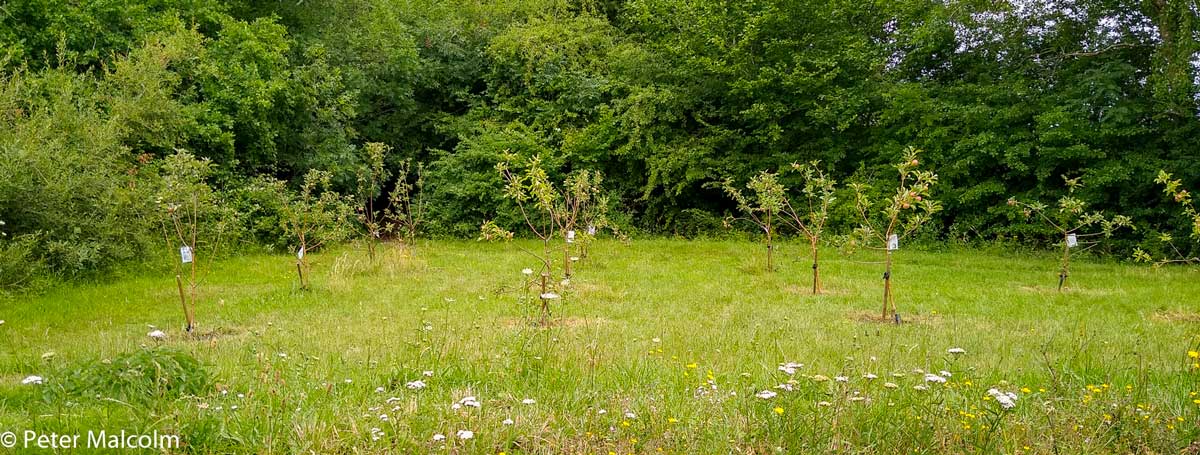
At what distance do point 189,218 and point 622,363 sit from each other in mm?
5035

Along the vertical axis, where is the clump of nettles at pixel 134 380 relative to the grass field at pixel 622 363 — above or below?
above

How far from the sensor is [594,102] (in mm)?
17203

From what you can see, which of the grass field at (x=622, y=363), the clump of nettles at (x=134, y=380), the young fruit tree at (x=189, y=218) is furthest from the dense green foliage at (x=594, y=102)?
the clump of nettles at (x=134, y=380)

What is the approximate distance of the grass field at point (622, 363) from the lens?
301cm

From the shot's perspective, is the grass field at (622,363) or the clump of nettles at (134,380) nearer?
the grass field at (622,363)

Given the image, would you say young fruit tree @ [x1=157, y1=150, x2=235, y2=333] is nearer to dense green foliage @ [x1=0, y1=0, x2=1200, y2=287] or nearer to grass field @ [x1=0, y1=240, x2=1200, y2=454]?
grass field @ [x1=0, y1=240, x2=1200, y2=454]

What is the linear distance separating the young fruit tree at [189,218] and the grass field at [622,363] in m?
0.29

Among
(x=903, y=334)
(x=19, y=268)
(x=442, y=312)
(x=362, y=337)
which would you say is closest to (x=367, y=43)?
(x=19, y=268)

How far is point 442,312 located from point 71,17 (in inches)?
377

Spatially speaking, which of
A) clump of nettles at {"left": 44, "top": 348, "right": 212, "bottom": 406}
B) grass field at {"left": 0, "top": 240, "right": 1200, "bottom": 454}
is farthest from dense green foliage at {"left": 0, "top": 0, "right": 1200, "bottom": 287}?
clump of nettles at {"left": 44, "top": 348, "right": 212, "bottom": 406}

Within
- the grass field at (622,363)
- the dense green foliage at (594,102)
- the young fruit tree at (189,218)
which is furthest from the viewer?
the dense green foliage at (594,102)

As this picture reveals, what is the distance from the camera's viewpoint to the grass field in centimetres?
301

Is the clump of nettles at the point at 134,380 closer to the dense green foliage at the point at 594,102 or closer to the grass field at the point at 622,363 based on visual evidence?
the grass field at the point at 622,363

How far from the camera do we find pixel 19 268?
306 inches
